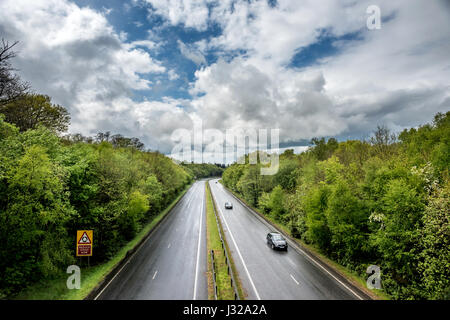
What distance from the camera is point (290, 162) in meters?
41.4

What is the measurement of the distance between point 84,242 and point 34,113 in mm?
24225

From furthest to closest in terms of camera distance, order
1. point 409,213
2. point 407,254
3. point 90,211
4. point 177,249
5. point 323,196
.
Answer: point 177,249 → point 323,196 → point 90,211 → point 409,213 → point 407,254

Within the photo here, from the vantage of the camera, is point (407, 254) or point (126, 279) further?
point (126, 279)

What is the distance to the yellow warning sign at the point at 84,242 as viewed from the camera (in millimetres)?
14039

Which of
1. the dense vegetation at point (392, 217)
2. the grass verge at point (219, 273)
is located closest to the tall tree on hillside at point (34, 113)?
the grass verge at point (219, 273)

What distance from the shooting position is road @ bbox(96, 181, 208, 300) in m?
14.1

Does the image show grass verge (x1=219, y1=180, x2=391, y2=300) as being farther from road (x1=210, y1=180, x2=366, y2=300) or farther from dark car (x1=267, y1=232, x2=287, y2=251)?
dark car (x1=267, y1=232, x2=287, y2=251)

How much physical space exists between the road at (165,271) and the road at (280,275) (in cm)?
348

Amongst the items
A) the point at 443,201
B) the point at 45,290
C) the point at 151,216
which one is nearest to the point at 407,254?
the point at 443,201

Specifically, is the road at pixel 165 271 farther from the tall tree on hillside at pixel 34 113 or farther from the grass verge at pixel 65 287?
the tall tree on hillside at pixel 34 113

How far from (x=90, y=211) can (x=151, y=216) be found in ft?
67.4

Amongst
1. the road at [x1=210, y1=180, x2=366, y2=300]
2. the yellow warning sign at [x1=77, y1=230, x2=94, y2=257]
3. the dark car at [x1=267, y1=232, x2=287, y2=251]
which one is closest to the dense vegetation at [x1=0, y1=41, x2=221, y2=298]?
the yellow warning sign at [x1=77, y1=230, x2=94, y2=257]

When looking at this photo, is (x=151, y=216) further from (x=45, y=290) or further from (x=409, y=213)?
(x=409, y=213)

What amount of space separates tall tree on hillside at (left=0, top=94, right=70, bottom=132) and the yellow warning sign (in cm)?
1810
